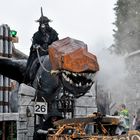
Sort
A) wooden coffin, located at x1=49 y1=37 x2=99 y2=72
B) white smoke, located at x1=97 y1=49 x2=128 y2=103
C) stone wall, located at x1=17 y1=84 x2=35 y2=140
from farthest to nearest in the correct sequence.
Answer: white smoke, located at x1=97 y1=49 x2=128 y2=103 → stone wall, located at x1=17 y1=84 x2=35 y2=140 → wooden coffin, located at x1=49 y1=37 x2=99 y2=72

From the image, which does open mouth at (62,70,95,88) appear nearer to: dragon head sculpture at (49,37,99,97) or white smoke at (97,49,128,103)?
dragon head sculpture at (49,37,99,97)

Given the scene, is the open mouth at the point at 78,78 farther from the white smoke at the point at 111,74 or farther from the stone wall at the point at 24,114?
the white smoke at the point at 111,74

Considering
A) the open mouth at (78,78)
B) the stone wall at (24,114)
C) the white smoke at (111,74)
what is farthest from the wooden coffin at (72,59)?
the white smoke at (111,74)

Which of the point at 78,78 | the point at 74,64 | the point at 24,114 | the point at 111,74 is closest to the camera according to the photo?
the point at 74,64

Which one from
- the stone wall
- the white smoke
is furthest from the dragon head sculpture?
the white smoke

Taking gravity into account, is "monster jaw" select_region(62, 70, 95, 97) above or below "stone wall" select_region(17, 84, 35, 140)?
above

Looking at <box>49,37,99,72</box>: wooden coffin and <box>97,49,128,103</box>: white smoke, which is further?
<box>97,49,128,103</box>: white smoke

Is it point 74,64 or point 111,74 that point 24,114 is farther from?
point 74,64

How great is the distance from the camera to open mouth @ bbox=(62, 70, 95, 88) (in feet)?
34.0

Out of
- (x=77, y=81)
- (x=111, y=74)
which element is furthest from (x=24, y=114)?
(x=77, y=81)

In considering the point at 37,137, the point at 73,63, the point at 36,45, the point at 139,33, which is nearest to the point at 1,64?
the point at 36,45

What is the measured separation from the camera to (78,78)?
10414 millimetres

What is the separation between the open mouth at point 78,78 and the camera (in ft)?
34.0

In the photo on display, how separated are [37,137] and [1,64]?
7.73 ft
